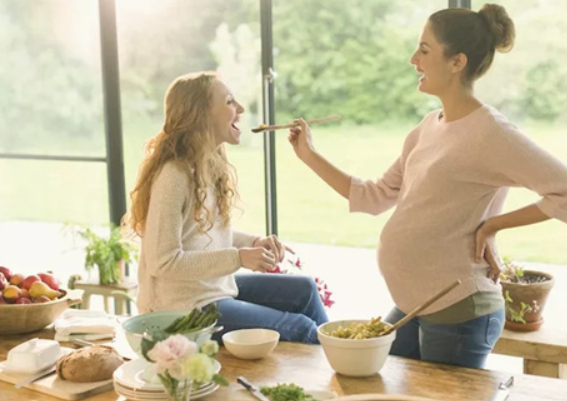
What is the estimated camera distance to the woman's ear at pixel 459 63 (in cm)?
234

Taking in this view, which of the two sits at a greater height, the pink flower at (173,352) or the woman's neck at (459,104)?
the woman's neck at (459,104)

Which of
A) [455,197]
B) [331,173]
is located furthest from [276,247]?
[455,197]

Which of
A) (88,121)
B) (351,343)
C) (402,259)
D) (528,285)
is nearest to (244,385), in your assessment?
(351,343)

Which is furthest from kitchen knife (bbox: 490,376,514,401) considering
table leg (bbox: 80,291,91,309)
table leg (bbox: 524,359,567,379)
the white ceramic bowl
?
table leg (bbox: 80,291,91,309)

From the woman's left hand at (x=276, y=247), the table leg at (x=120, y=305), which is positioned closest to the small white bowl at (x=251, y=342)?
the woman's left hand at (x=276, y=247)

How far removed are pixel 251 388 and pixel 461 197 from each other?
796 mm

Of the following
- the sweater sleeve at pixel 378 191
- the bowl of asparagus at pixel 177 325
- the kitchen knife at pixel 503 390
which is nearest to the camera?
the kitchen knife at pixel 503 390

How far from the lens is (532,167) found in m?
2.20

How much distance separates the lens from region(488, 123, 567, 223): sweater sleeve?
2.19 m

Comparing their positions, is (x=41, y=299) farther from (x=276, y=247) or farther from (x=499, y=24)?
(x=499, y=24)

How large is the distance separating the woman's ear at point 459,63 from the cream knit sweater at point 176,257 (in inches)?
32.7

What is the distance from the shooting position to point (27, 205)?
4.94 m

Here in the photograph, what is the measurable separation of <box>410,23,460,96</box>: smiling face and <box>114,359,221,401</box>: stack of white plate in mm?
1002

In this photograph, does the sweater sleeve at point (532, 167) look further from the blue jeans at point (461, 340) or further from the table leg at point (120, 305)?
the table leg at point (120, 305)
